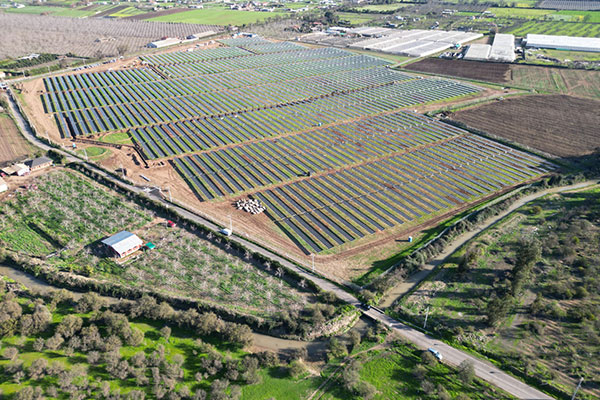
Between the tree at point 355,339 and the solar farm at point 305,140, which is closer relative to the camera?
the tree at point 355,339

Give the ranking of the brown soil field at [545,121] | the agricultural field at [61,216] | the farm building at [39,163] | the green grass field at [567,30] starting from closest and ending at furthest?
1. the agricultural field at [61,216]
2. the farm building at [39,163]
3. the brown soil field at [545,121]
4. the green grass field at [567,30]

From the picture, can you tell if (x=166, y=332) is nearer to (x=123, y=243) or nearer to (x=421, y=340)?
(x=123, y=243)

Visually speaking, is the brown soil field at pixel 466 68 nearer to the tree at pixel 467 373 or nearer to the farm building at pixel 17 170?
the tree at pixel 467 373

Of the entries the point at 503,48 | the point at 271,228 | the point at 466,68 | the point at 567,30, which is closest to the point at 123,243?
the point at 271,228

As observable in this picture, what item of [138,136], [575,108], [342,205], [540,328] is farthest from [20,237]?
[575,108]

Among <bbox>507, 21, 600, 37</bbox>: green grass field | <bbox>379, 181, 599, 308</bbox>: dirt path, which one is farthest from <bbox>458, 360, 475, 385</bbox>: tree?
<bbox>507, 21, 600, 37</bbox>: green grass field

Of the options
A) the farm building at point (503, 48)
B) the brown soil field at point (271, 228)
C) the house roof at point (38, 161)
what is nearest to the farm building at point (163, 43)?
the brown soil field at point (271, 228)
